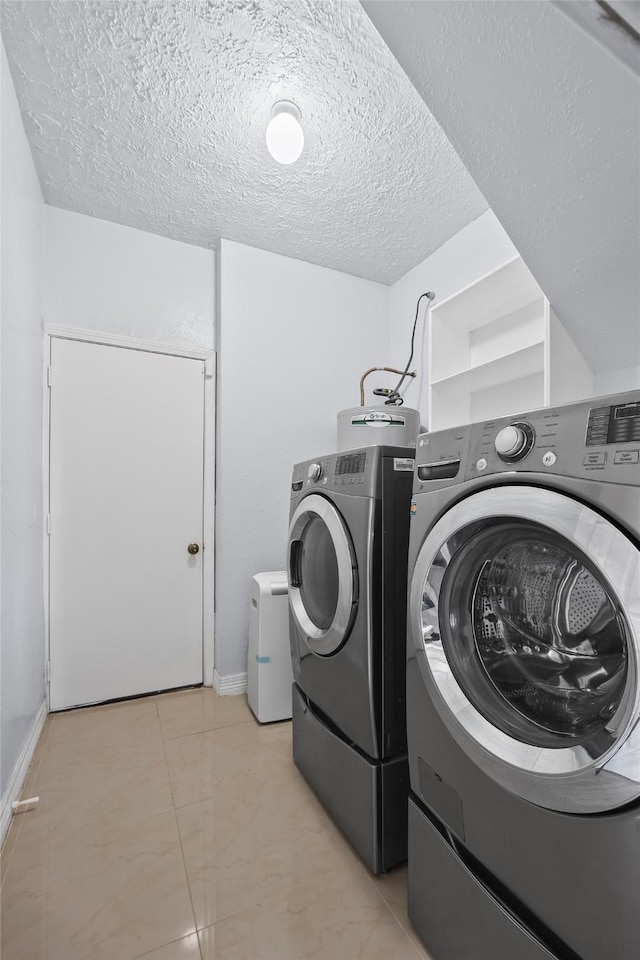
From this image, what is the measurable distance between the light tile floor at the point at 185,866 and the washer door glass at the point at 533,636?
0.74 metres

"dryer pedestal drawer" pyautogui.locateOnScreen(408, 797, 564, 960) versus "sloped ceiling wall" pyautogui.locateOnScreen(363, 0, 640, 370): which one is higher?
"sloped ceiling wall" pyautogui.locateOnScreen(363, 0, 640, 370)

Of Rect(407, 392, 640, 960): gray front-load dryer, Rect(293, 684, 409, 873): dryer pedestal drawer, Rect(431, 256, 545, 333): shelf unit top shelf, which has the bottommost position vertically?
Rect(293, 684, 409, 873): dryer pedestal drawer

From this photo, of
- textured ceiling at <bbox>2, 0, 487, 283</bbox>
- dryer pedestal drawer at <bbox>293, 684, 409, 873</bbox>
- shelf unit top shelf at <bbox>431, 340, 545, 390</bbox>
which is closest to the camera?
dryer pedestal drawer at <bbox>293, 684, 409, 873</bbox>

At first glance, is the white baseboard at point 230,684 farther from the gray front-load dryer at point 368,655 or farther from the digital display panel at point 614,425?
the digital display panel at point 614,425

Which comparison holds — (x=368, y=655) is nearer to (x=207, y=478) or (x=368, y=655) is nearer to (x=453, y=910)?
(x=453, y=910)

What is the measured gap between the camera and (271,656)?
2121 mm

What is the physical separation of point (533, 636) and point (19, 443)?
1.89 meters

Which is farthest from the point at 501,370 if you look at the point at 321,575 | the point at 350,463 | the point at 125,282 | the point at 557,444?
the point at 125,282

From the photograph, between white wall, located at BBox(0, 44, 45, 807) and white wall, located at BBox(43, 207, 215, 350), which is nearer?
white wall, located at BBox(0, 44, 45, 807)

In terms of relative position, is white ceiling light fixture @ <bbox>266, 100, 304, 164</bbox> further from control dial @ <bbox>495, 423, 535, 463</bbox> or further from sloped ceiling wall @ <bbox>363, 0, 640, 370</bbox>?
control dial @ <bbox>495, 423, 535, 463</bbox>

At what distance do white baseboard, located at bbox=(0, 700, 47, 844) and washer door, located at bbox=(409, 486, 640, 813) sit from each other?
1497mm

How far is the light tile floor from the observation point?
3.52ft

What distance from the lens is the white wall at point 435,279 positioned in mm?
2126

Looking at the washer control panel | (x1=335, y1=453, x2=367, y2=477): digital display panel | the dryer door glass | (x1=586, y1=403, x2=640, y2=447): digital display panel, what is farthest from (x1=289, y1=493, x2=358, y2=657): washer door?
(x1=586, y1=403, x2=640, y2=447): digital display panel
